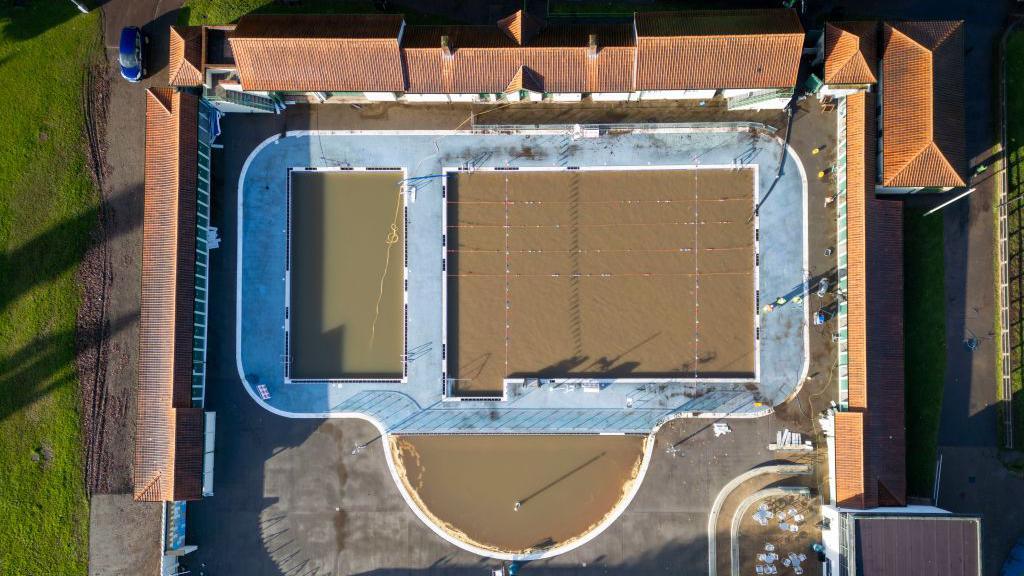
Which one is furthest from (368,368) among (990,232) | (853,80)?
(990,232)

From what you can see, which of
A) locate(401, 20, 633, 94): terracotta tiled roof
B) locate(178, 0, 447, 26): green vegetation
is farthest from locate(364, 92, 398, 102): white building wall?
locate(178, 0, 447, 26): green vegetation

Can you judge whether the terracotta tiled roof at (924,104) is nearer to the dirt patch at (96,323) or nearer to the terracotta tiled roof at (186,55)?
the terracotta tiled roof at (186,55)

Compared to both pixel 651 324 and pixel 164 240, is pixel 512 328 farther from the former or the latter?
pixel 164 240

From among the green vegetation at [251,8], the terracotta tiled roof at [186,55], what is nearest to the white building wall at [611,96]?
the green vegetation at [251,8]

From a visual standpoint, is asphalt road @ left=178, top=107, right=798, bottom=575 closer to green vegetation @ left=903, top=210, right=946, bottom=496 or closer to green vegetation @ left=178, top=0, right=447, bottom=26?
green vegetation @ left=178, top=0, right=447, bottom=26

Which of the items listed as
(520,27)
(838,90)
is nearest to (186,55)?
(520,27)

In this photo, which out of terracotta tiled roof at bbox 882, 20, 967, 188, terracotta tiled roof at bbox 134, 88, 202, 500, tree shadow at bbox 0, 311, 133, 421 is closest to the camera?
terracotta tiled roof at bbox 882, 20, 967, 188

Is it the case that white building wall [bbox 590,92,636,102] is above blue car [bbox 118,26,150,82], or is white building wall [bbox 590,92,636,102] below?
below
